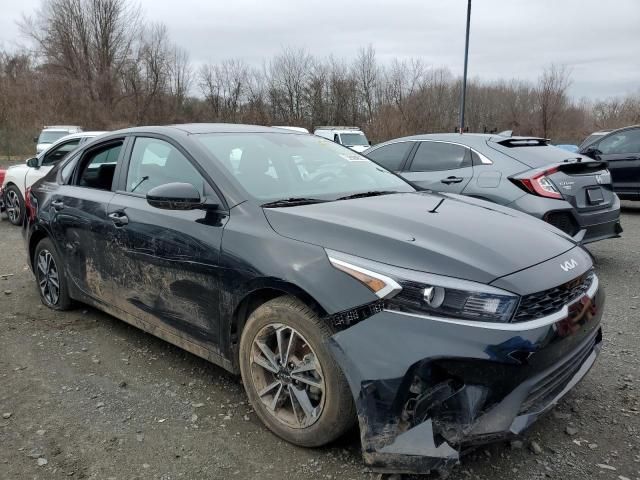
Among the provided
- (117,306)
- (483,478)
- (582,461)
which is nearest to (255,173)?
(117,306)

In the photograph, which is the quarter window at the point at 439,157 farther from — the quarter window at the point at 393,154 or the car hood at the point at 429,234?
the car hood at the point at 429,234

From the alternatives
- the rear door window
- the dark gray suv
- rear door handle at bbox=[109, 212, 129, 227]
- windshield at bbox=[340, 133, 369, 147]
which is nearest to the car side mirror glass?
the rear door window

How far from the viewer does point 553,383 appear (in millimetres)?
2377

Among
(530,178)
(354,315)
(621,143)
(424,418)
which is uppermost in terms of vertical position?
(621,143)

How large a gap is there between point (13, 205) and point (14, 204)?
0.03m

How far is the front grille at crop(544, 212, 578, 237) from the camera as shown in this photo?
5383 millimetres

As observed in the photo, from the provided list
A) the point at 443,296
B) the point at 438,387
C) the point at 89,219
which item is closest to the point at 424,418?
the point at 438,387

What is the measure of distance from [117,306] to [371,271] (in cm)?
227

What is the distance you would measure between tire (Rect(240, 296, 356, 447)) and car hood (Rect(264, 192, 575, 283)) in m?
0.39

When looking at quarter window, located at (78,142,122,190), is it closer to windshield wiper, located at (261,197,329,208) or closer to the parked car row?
the parked car row

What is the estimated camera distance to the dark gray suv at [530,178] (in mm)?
5457

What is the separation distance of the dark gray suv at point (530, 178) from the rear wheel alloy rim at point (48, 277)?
13.1ft

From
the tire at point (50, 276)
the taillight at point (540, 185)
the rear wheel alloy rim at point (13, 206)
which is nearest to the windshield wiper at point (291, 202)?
the tire at point (50, 276)

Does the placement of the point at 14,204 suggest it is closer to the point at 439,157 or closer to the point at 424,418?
the point at 439,157
